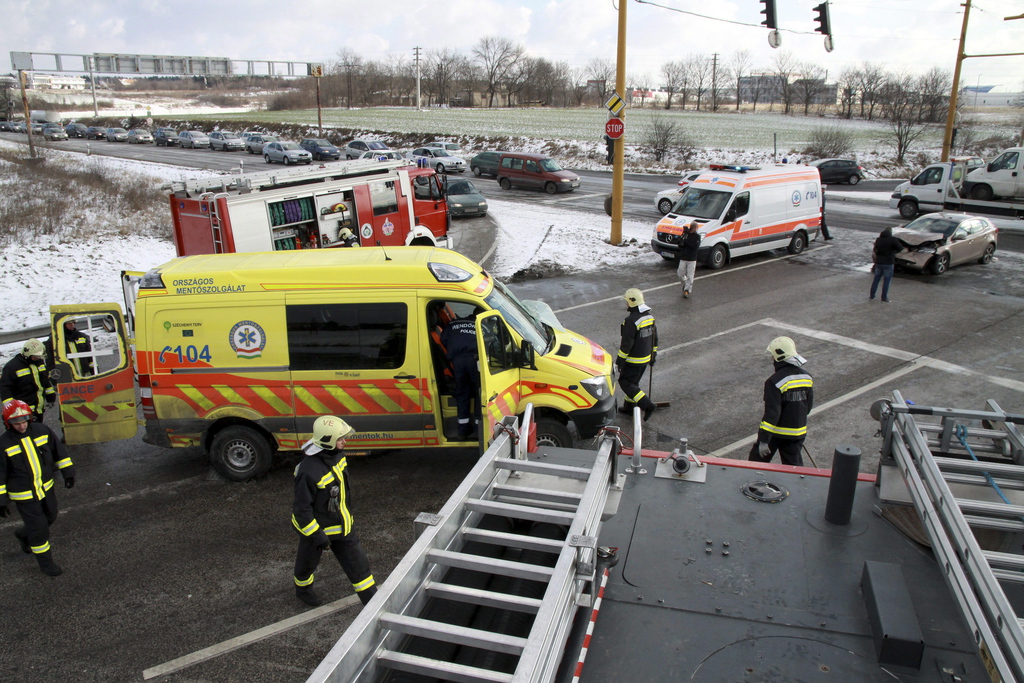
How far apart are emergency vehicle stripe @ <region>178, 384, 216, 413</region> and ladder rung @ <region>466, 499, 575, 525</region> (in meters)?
4.70

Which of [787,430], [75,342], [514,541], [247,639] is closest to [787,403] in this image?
[787,430]

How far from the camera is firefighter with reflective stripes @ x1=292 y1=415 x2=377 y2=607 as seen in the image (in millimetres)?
4977

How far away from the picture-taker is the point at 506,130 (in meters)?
59.2

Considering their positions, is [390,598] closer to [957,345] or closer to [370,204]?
[957,345]

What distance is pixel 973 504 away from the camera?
338cm

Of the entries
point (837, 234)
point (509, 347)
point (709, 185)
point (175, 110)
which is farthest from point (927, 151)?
point (175, 110)

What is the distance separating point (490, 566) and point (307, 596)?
9.96 ft

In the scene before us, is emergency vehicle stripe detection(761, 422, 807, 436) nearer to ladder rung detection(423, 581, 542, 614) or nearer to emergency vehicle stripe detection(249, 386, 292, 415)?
ladder rung detection(423, 581, 542, 614)

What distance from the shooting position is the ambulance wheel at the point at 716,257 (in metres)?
17.3

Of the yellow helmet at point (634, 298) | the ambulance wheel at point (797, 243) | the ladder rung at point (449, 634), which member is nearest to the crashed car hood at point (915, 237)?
the ambulance wheel at point (797, 243)

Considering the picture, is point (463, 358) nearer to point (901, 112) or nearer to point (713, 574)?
point (713, 574)

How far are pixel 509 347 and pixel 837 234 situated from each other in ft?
62.2

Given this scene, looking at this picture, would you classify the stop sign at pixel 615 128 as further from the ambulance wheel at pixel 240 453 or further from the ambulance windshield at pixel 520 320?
the ambulance wheel at pixel 240 453

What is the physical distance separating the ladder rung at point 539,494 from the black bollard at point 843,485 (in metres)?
1.53
